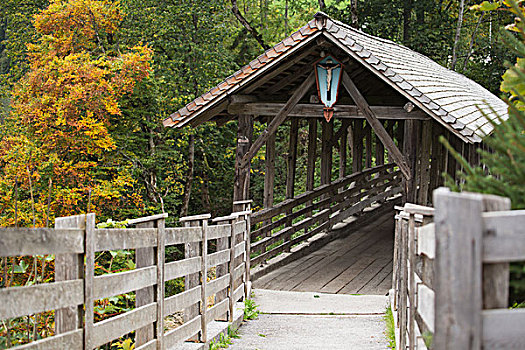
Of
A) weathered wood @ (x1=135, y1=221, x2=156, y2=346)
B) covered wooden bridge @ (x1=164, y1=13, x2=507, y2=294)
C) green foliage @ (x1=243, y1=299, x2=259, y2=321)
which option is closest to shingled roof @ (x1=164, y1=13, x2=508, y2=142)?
covered wooden bridge @ (x1=164, y1=13, x2=507, y2=294)

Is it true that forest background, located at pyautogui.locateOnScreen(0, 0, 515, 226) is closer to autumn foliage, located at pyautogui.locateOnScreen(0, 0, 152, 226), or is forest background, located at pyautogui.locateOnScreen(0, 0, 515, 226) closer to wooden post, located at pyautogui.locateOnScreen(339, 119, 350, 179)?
autumn foliage, located at pyautogui.locateOnScreen(0, 0, 152, 226)

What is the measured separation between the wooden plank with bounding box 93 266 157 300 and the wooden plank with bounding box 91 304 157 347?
5.6 inches

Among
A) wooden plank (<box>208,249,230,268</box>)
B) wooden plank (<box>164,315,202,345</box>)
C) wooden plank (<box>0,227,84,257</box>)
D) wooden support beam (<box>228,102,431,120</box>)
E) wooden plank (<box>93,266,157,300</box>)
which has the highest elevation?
wooden support beam (<box>228,102,431,120</box>)

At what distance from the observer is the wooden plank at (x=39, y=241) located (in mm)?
2605

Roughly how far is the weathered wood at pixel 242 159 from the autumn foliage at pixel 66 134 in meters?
5.03

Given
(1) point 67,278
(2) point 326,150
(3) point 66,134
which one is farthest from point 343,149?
(1) point 67,278

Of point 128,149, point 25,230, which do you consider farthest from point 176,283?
point 25,230

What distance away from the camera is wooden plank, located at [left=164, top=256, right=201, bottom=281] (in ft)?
15.7

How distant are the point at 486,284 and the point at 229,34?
18.4 meters

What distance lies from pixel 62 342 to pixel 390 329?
4.43 metres

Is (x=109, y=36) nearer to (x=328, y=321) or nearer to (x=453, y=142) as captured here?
(x=453, y=142)

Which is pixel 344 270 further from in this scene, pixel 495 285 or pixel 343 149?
pixel 495 285

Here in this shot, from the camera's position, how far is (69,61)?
15867mm

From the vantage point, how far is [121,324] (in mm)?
3842
